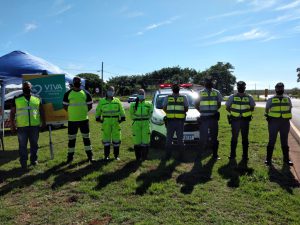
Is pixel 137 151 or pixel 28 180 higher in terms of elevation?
pixel 137 151

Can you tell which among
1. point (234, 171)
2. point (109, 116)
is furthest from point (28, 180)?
point (234, 171)

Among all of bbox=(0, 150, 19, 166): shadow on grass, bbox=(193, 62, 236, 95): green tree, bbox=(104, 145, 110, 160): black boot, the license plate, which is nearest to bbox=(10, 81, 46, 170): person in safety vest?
bbox=(0, 150, 19, 166): shadow on grass

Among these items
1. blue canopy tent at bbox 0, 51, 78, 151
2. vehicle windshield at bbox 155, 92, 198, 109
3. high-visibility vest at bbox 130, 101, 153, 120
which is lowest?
high-visibility vest at bbox 130, 101, 153, 120

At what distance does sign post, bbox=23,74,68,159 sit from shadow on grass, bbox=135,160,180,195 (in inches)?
131

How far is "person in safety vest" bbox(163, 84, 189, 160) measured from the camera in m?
8.96

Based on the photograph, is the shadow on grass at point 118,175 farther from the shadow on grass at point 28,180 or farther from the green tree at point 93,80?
the green tree at point 93,80

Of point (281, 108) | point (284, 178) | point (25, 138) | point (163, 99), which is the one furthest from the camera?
point (163, 99)

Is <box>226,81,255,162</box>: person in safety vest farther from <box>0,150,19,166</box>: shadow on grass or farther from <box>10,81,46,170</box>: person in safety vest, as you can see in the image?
<box>0,150,19,166</box>: shadow on grass

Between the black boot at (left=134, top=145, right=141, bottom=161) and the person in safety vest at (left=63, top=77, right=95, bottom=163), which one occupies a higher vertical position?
the person in safety vest at (left=63, top=77, right=95, bottom=163)

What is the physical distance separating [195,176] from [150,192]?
4.63 feet

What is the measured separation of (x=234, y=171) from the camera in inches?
310

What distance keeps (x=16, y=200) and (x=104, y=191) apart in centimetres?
152

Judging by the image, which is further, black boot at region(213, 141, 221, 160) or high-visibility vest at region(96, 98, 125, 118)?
black boot at region(213, 141, 221, 160)

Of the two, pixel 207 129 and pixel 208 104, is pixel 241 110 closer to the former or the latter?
pixel 208 104
